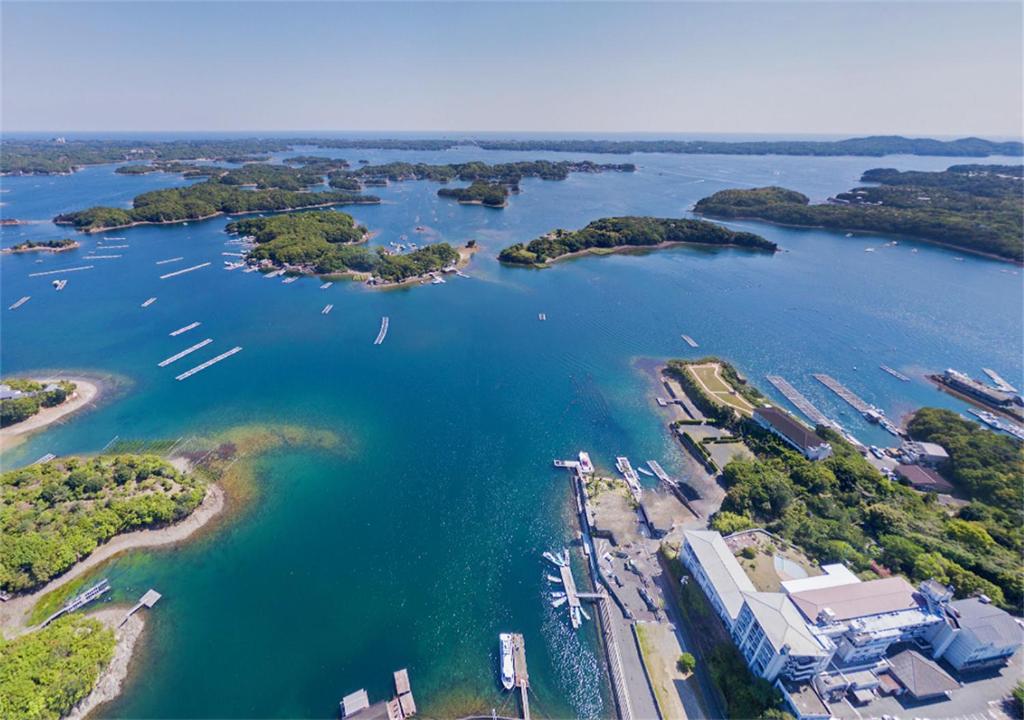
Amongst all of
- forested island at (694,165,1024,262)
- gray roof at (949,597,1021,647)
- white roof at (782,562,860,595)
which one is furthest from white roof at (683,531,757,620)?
forested island at (694,165,1024,262)

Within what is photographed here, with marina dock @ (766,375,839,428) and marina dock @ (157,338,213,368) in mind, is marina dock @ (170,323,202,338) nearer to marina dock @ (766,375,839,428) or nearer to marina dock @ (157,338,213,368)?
marina dock @ (157,338,213,368)

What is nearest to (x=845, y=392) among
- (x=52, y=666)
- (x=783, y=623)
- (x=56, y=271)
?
(x=783, y=623)

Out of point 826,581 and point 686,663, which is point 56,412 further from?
point 826,581

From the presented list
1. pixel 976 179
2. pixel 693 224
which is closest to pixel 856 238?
Result: pixel 693 224

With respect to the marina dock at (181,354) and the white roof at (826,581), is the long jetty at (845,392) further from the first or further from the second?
the marina dock at (181,354)

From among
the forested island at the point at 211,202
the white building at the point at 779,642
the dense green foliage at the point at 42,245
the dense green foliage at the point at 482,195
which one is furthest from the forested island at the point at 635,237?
the dense green foliage at the point at 42,245
